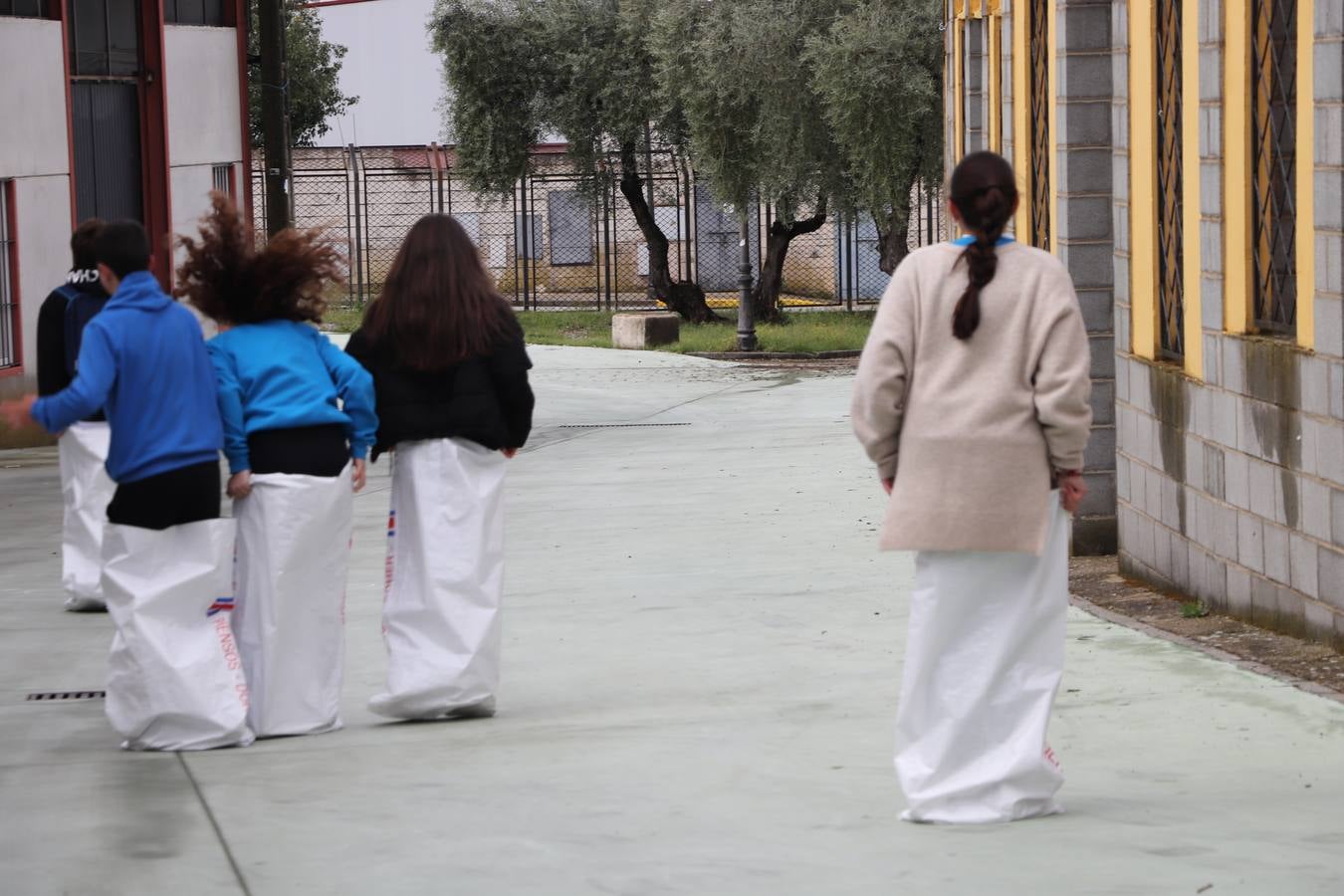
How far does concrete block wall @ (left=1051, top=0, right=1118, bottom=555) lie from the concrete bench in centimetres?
1717

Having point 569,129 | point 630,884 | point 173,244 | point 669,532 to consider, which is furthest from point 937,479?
point 569,129

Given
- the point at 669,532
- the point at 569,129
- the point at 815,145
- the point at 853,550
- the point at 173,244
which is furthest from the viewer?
the point at 569,129

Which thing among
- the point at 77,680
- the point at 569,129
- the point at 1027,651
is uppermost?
the point at 569,129

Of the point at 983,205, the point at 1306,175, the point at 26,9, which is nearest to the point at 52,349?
the point at 983,205

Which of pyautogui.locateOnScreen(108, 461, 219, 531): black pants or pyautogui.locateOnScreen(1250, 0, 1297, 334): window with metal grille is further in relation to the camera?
pyautogui.locateOnScreen(1250, 0, 1297, 334): window with metal grille

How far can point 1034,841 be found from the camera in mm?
4762

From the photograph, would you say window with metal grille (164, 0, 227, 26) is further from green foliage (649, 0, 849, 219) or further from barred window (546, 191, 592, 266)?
barred window (546, 191, 592, 266)

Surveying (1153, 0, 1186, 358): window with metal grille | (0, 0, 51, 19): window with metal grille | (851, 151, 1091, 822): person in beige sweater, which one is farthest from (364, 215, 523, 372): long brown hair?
(0, 0, 51, 19): window with metal grille

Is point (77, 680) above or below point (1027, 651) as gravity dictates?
below

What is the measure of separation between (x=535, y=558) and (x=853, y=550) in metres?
1.68

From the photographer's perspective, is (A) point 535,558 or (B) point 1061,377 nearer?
(B) point 1061,377

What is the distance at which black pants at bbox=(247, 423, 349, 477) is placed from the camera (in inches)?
244

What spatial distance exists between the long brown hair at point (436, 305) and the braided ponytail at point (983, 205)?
6.42 feet

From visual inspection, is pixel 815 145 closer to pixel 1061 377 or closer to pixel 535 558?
pixel 535 558
